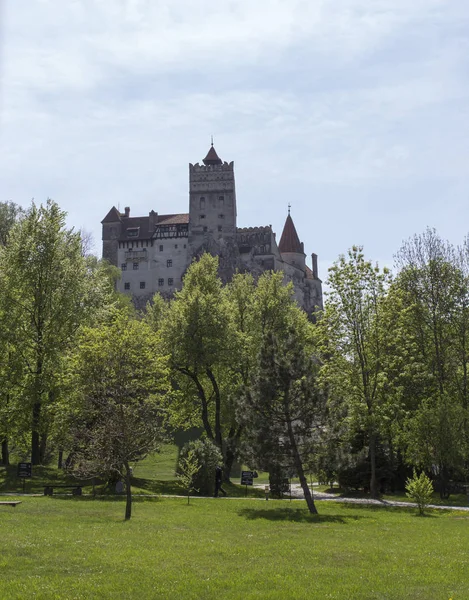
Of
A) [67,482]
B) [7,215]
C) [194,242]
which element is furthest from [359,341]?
[194,242]

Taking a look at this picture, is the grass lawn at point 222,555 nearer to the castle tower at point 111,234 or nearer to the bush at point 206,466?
the bush at point 206,466

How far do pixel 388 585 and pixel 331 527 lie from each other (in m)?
8.91

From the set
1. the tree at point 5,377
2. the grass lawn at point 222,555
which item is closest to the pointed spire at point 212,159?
the tree at point 5,377

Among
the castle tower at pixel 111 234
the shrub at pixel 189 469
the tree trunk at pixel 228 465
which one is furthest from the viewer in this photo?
the castle tower at pixel 111 234

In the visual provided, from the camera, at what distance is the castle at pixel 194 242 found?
11681 centimetres

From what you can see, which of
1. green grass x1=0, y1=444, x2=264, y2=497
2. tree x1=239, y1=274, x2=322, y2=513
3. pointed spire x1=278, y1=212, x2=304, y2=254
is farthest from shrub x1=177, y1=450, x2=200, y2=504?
pointed spire x1=278, y1=212, x2=304, y2=254

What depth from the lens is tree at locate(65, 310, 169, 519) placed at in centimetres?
2480

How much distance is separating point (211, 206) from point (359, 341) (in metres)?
86.3

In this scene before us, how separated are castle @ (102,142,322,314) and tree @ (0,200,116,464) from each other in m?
77.7

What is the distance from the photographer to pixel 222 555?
1525cm

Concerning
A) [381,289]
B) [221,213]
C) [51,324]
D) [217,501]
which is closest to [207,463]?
[217,501]

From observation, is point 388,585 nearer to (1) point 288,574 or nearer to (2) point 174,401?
(1) point 288,574

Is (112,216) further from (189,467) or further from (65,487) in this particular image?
(189,467)

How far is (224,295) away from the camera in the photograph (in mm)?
44500
